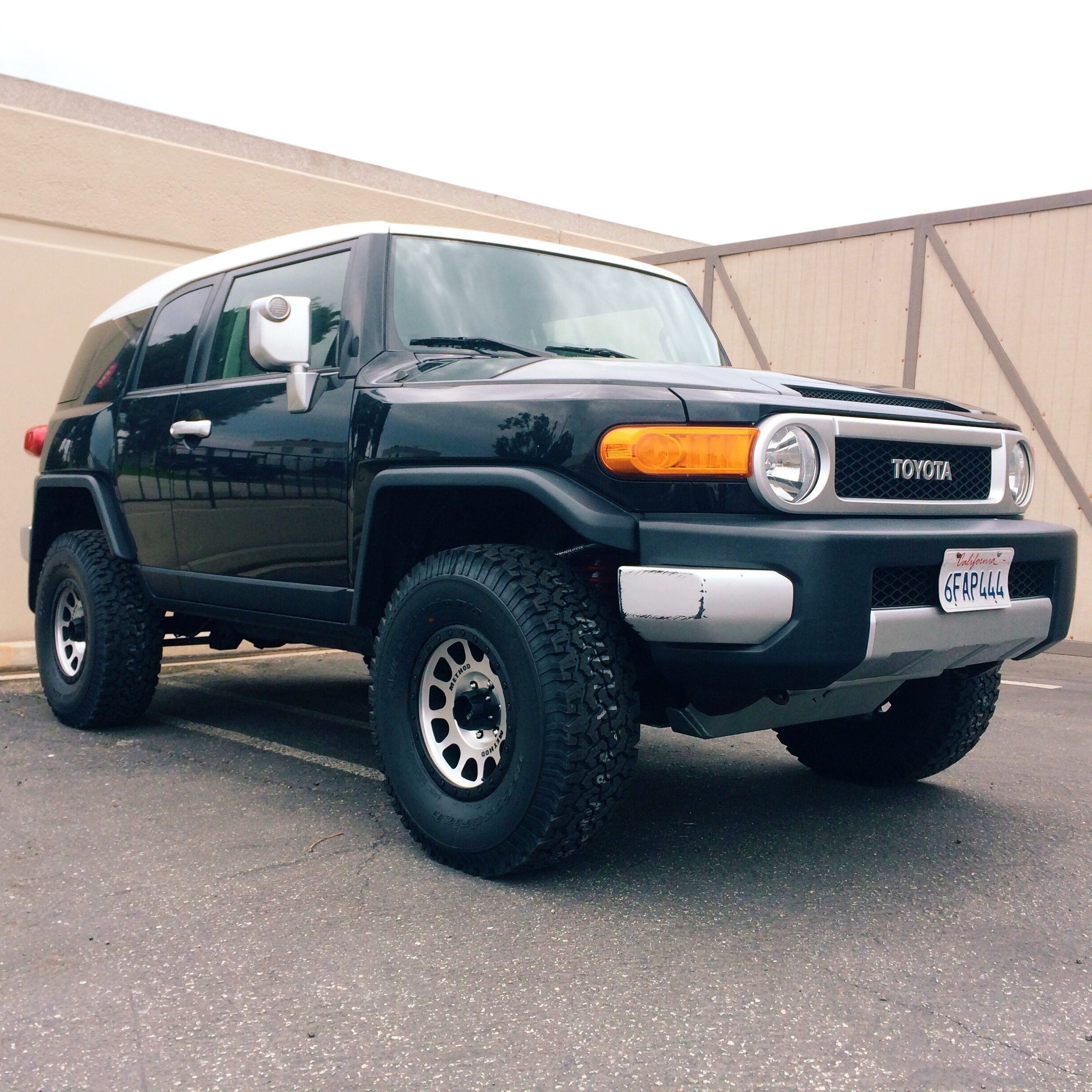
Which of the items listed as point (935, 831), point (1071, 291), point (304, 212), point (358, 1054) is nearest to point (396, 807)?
point (358, 1054)

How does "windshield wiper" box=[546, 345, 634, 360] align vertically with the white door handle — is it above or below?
above

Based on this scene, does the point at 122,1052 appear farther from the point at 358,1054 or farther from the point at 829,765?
the point at 829,765

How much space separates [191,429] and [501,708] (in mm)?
1986

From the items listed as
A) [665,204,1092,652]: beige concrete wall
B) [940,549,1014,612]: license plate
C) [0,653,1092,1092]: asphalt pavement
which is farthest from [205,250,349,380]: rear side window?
[665,204,1092,652]: beige concrete wall

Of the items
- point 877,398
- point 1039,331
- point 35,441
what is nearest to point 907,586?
point 877,398

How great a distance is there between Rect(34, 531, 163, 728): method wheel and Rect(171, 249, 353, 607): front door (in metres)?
0.55

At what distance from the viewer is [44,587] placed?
18.1ft

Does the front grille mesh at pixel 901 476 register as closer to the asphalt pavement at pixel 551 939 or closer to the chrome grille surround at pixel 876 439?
the chrome grille surround at pixel 876 439

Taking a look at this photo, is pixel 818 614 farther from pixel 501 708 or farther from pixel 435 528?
pixel 435 528

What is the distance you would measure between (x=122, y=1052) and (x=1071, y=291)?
9.74m

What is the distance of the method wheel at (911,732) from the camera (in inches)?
158

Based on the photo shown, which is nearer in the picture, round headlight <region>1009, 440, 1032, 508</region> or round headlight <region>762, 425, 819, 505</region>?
round headlight <region>762, 425, 819, 505</region>

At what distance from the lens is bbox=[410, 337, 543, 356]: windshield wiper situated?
385cm

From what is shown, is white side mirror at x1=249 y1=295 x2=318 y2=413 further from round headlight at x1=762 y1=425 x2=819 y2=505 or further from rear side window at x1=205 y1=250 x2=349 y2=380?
round headlight at x1=762 y1=425 x2=819 y2=505
